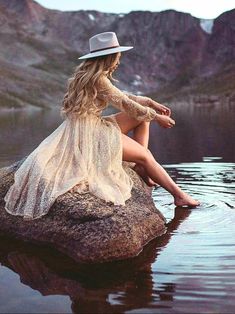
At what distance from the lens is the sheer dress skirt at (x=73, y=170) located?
23.2 ft

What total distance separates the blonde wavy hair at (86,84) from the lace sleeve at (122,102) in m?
0.12

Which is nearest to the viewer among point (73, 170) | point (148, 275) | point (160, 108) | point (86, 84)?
point (148, 275)

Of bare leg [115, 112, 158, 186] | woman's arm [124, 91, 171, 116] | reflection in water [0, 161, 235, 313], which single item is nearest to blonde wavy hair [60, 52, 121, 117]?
bare leg [115, 112, 158, 186]

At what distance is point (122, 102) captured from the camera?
25.3ft

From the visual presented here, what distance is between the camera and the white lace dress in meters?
7.07

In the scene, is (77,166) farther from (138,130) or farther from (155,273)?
(155,273)

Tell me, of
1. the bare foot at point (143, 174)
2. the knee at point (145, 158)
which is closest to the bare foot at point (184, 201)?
the bare foot at point (143, 174)

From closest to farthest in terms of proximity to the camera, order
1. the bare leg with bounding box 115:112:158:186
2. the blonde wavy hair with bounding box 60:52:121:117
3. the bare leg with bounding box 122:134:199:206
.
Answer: the blonde wavy hair with bounding box 60:52:121:117 < the bare leg with bounding box 122:134:199:206 < the bare leg with bounding box 115:112:158:186

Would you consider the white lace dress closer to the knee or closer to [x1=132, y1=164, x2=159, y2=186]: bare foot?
the knee

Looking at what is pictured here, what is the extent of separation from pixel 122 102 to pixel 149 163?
103cm

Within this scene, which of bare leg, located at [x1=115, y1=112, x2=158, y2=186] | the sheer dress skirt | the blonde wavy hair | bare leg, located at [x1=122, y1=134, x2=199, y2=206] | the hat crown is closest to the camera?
the sheer dress skirt

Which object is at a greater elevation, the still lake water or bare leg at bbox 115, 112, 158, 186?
bare leg at bbox 115, 112, 158, 186

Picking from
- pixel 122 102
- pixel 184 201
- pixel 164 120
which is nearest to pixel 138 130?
pixel 164 120

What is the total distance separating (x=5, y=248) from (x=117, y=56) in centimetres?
294
